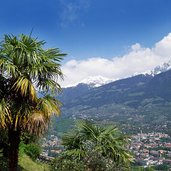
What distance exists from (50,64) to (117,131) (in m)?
5.93

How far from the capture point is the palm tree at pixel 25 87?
39.2ft

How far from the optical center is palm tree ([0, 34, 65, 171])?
11961 mm

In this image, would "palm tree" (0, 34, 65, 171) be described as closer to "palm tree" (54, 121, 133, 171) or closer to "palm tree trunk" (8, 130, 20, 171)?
"palm tree trunk" (8, 130, 20, 171)

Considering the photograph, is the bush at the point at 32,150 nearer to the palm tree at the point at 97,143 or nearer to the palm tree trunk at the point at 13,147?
the palm tree at the point at 97,143

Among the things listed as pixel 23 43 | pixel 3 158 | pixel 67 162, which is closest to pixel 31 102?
pixel 23 43

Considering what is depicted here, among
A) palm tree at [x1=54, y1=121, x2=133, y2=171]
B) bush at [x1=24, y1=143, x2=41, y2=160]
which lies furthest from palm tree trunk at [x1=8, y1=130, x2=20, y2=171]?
bush at [x1=24, y1=143, x2=41, y2=160]

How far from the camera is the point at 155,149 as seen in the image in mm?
198750

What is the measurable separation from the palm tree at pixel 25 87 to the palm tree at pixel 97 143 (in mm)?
3450

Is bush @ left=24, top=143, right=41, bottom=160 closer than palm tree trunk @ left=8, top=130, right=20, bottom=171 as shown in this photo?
No

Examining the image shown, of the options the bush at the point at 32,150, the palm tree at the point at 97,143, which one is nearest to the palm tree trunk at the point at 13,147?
the palm tree at the point at 97,143

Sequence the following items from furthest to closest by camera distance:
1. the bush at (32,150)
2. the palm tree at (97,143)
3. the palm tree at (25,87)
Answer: the bush at (32,150), the palm tree at (97,143), the palm tree at (25,87)

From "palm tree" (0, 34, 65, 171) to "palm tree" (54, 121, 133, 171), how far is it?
3.45 m

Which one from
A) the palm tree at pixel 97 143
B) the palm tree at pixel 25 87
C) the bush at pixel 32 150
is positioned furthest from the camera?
the bush at pixel 32 150

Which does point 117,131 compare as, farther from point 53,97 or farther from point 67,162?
point 53,97
